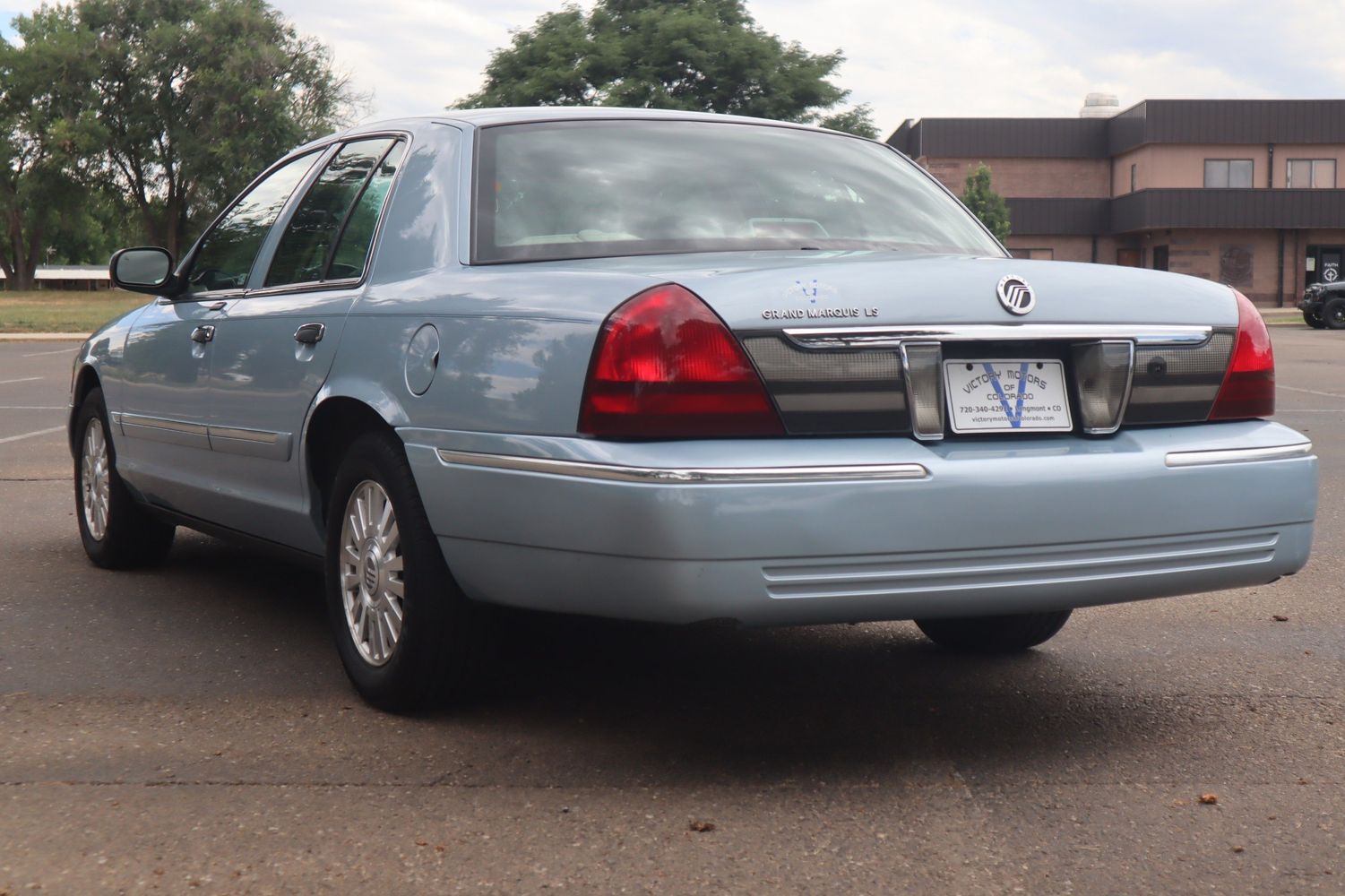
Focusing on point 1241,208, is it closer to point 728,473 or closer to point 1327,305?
point 1327,305

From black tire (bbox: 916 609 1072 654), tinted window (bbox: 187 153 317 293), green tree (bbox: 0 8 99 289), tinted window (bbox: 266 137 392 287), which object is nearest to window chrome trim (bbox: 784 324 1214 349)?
black tire (bbox: 916 609 1072 654)

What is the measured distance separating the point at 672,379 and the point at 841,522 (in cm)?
46

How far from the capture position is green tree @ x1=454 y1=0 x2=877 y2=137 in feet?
148

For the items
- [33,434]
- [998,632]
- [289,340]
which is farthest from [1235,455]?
[33,434]

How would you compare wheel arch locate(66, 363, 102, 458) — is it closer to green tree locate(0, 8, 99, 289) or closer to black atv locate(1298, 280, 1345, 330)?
black atv locate(1298, 280, 1345, 330)

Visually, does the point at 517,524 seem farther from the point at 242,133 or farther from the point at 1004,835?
the point at 242,133

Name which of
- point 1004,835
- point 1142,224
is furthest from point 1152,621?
point 1142,224

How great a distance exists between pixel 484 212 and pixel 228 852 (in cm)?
176

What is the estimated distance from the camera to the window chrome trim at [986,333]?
3.58 metres

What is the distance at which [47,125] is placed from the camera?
6412 centimetres

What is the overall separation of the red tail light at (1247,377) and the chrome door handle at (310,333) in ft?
7.54

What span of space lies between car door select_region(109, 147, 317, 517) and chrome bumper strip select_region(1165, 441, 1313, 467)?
2.90 metres

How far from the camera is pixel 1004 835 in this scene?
3.35 meters

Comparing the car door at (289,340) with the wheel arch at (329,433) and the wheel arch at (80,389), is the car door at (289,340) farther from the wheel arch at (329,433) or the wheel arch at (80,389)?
the wheel arch at (80,389)
